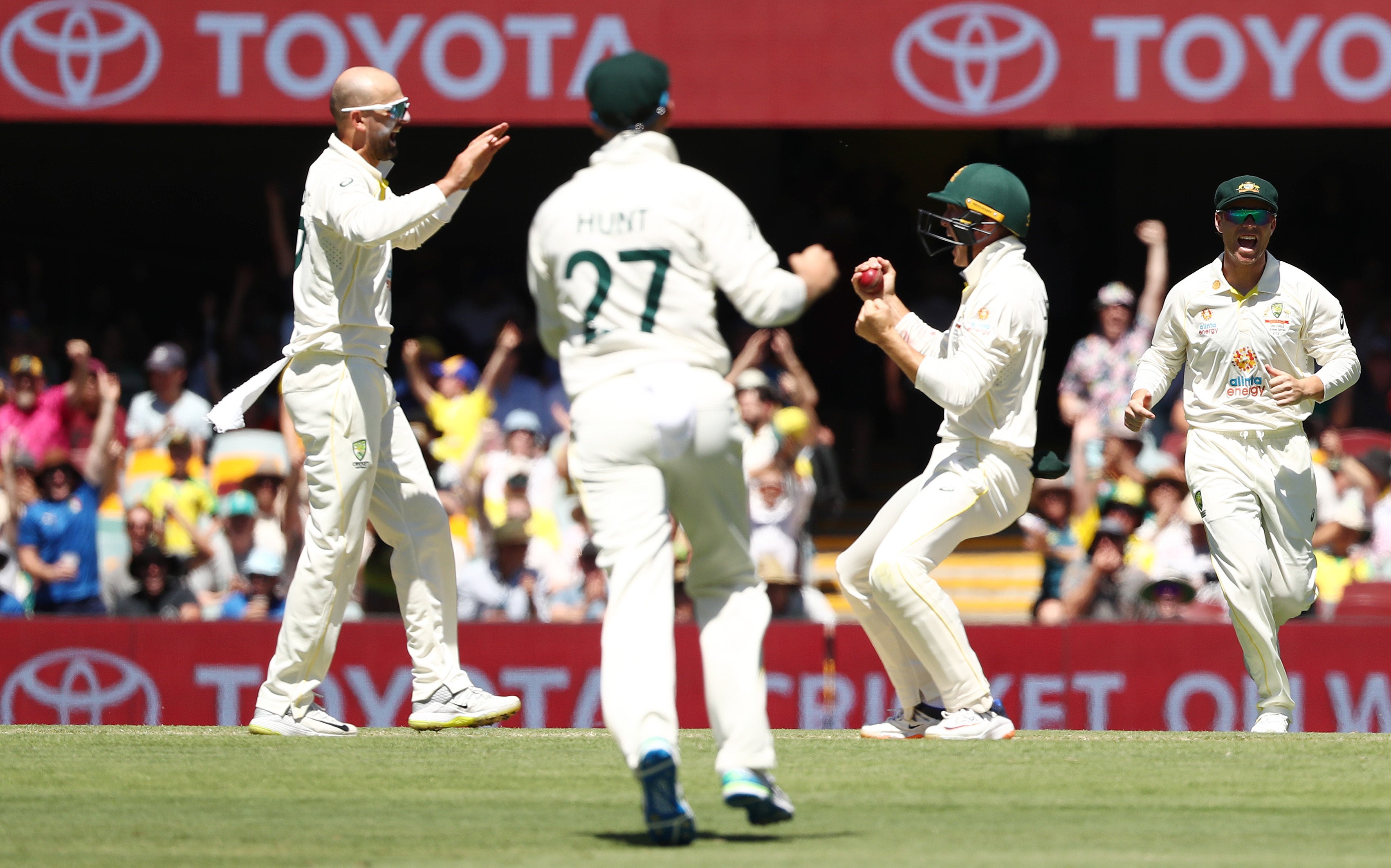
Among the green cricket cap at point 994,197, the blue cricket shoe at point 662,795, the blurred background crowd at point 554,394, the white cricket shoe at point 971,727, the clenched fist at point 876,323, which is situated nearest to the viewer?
the blue cricket shoe at point 662,795

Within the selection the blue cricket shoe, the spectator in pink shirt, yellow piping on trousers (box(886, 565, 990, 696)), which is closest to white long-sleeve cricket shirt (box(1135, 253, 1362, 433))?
yellow piping on trousers (box(886, 565, 990, 696))

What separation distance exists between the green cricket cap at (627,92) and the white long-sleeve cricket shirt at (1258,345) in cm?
323

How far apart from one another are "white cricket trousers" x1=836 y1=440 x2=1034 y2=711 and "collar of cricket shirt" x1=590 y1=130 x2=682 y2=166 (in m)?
2.27

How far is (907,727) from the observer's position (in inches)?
288

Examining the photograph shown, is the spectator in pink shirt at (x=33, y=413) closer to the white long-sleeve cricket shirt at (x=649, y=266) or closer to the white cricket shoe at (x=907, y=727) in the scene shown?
the white cricket shoe at (x=907, y=727)

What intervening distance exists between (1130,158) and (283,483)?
339 inches

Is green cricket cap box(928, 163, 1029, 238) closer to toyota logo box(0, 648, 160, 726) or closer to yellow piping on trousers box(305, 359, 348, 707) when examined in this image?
yellow piping on trousers box(305, 359, 348, 707)

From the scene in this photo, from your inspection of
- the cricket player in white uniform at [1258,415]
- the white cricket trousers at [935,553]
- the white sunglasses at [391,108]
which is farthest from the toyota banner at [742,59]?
the white cricket trousers at [935,553]

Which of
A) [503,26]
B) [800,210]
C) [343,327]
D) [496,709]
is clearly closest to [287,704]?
[496,709]

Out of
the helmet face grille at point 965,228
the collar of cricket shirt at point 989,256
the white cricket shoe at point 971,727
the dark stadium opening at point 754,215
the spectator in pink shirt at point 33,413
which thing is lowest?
the white cricket shoe at point 971,727

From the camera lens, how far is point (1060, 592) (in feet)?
39.4

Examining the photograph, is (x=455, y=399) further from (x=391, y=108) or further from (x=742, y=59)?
(x=391, y=108)

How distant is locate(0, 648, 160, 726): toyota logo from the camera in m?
11.9

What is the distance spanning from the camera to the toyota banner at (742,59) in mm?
13453
